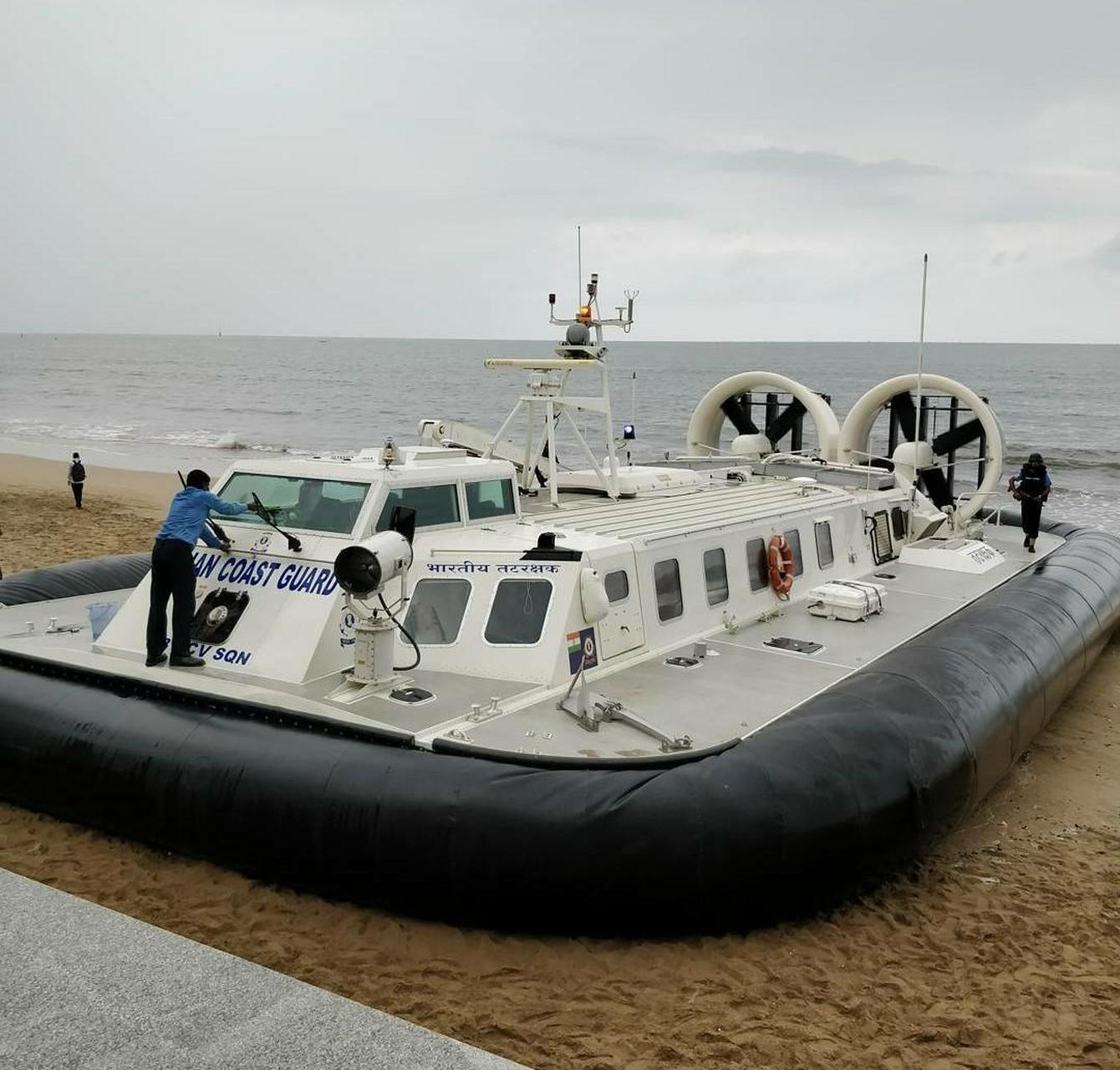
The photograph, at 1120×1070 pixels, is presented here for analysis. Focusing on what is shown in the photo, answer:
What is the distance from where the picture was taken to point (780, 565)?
707cm

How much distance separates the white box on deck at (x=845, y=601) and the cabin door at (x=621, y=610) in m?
1.62

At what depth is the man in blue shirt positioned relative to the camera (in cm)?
532

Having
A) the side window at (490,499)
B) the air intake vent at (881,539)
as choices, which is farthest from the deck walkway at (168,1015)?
the air intake vent at (881,539)

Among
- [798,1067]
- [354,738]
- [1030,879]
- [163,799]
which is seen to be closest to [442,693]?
[354,738]

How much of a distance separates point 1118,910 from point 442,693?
3.27m

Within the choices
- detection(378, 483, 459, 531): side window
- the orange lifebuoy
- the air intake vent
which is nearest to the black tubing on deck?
detection(378, 483, 459, 531): side window

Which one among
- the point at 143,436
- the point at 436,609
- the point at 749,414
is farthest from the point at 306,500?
the point at 143,436

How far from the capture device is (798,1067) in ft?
12.3

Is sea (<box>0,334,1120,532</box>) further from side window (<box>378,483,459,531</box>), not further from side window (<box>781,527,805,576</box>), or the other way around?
side window (<box>378,483,459,531</box>)

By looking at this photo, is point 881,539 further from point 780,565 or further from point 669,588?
point 669,588

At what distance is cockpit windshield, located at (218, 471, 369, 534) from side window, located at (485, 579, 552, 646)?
862 millimetres

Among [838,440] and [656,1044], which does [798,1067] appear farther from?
[838,440]

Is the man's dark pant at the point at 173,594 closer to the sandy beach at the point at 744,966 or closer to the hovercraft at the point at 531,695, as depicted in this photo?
the hovercraft at the point at 531,695

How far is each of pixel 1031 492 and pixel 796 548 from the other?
3160 millimetres
